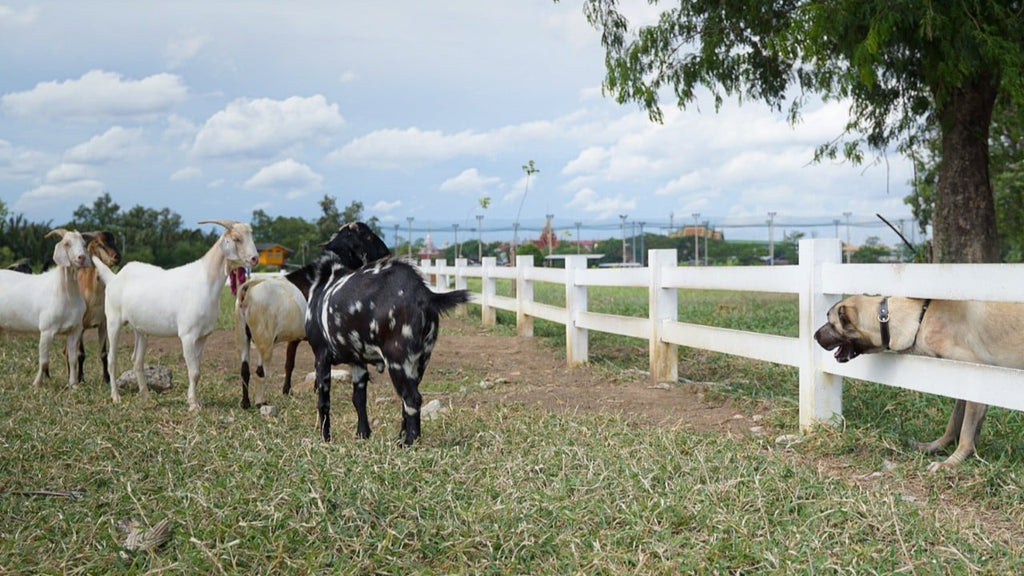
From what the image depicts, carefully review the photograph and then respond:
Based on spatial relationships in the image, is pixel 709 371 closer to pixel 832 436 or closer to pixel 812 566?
pixel 832 436

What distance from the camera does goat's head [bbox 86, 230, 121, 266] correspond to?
9477 millimetres

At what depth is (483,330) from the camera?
14047 mm

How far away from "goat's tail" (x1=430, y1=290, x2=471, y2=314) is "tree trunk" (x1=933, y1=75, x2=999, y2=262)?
28.2 feet

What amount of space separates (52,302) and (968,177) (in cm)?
1092

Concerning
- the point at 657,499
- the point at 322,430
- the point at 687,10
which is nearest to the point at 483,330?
the point at 687,10

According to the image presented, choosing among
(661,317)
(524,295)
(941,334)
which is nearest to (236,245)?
(661,317)

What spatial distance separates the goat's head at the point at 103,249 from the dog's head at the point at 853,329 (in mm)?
7226

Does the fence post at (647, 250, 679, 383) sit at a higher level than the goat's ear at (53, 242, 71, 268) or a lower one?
lower

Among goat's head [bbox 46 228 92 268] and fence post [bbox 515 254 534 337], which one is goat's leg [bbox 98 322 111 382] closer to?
goat's head [bbox 46 228 92 268]

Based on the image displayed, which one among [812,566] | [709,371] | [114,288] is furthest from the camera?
[709,371]

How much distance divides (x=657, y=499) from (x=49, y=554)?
2528 millimetres

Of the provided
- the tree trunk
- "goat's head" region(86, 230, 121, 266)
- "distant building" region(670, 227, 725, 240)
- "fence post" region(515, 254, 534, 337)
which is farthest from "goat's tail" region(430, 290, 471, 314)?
"distant building" region(670, 227, 725, 240)

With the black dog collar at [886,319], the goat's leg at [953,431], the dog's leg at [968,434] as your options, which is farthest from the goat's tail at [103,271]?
the dog's leg at [968,434]

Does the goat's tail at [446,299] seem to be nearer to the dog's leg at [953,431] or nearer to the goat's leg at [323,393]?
the goat's leg at [323,393]
